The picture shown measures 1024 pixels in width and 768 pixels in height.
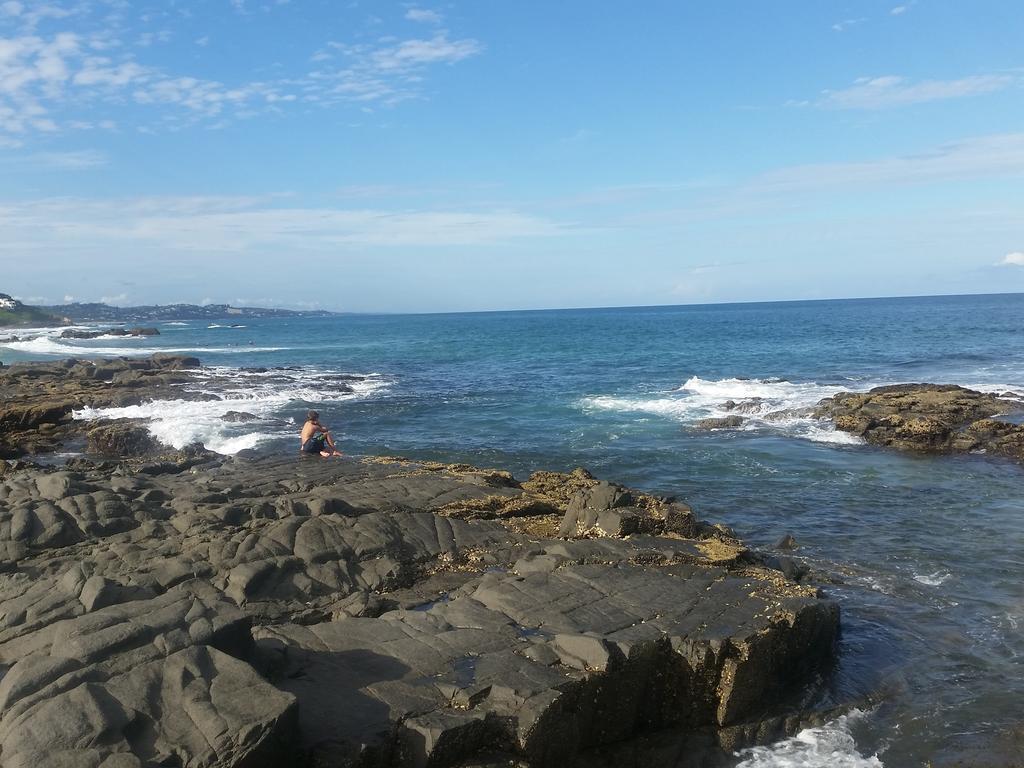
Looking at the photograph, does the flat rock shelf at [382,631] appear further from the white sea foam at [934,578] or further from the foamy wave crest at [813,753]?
the white sea foam at [934,578]

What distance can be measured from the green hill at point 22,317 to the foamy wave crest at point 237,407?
407ft

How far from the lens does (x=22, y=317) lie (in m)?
153

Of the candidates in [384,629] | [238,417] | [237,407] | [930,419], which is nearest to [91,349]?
[237,407]

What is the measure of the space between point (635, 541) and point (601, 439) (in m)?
15.4

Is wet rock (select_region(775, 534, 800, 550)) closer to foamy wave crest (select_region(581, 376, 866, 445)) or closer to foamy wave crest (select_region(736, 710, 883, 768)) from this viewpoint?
foamy wave crest (select_region(736, 710, 883, 768))

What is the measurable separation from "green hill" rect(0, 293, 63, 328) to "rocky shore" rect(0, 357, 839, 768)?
15836 cm

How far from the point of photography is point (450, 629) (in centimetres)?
1048

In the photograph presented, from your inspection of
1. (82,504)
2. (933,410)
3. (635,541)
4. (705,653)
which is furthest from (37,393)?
(933,410)

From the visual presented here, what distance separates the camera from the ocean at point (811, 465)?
10.9 metres

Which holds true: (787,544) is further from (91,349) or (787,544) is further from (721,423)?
(91,349)

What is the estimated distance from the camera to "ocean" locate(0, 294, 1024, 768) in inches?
428

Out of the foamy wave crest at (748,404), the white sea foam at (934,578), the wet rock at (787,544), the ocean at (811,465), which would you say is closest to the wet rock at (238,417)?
the ocean at (811,465)

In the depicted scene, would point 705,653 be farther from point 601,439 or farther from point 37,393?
point 37,393

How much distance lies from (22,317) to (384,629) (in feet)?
571
